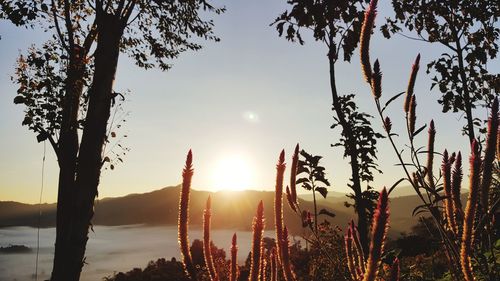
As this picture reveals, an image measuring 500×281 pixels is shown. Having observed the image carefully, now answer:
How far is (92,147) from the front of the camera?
27.1 ft

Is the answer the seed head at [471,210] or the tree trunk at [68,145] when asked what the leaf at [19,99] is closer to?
the tree trunk at [68,145]

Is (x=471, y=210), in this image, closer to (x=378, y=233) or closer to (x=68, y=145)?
(x=378, y=233)

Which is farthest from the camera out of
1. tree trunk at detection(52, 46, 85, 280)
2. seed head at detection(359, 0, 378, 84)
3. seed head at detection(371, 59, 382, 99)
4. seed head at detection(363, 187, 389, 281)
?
tree trunk at detection(52, 46, 85, 280)

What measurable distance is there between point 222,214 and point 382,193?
10410 centimetres

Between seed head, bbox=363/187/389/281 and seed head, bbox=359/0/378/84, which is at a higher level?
seed head, bbox=359/0/378/84

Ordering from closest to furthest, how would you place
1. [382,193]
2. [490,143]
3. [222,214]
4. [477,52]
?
[382,193] < [490,143] < [477,52] < [222,214]

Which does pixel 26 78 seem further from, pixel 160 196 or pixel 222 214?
pixel 160 196

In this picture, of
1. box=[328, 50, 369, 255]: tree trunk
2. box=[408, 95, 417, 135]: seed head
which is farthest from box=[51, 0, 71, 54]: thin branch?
box=[408, 95, 417, 135]: seed head

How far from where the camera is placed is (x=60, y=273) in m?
7.89

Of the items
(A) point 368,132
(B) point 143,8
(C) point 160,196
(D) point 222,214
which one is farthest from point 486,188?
(C) point 160,196

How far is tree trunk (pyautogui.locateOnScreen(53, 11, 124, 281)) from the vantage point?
8070 mm

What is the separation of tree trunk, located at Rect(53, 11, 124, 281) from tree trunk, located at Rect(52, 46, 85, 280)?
281 mm

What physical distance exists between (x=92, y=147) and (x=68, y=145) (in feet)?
4.87

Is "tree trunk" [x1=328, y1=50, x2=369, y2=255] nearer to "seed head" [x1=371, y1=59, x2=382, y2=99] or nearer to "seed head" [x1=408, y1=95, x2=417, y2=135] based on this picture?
"seed head" [x1=408, y1=95, x2=417, y2=135]
